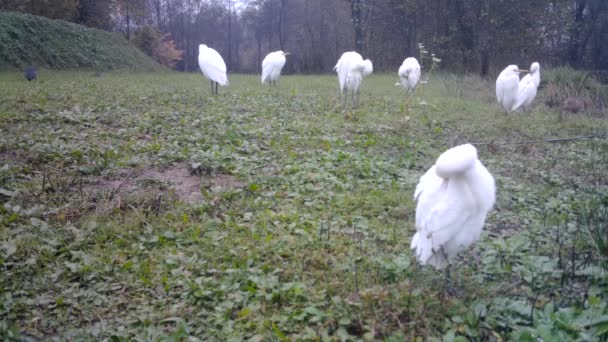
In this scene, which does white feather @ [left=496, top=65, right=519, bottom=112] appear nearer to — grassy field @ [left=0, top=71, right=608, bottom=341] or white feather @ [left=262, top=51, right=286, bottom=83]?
grassy field @ [left=0, top=71, right=608, bottom=341]

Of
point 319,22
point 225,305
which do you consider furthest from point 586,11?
point 225,305

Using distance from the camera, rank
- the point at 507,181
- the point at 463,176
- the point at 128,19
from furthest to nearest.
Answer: the point at 128,19 < the point at 507,181 < the point at 463,176

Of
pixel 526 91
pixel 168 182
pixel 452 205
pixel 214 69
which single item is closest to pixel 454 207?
pixel 452 205

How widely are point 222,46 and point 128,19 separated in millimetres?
4830

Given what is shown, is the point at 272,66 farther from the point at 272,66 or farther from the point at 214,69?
the point at 214,69

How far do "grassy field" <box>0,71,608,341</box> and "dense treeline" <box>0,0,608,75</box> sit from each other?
10.5 metres

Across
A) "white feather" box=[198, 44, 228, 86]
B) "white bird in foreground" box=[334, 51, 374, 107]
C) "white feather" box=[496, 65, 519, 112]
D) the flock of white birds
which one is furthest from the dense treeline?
the flock of white birds

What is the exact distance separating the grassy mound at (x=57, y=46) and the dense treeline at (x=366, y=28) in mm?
2915

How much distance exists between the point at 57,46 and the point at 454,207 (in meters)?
17.1

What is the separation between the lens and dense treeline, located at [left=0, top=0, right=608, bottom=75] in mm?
15477

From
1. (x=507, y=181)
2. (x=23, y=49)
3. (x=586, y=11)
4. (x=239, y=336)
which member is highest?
(x=586, y=11)

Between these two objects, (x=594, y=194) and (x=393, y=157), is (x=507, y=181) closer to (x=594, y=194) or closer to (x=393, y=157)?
(x=594, y=194)

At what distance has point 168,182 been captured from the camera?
14.1ft

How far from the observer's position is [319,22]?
23.0 metres
